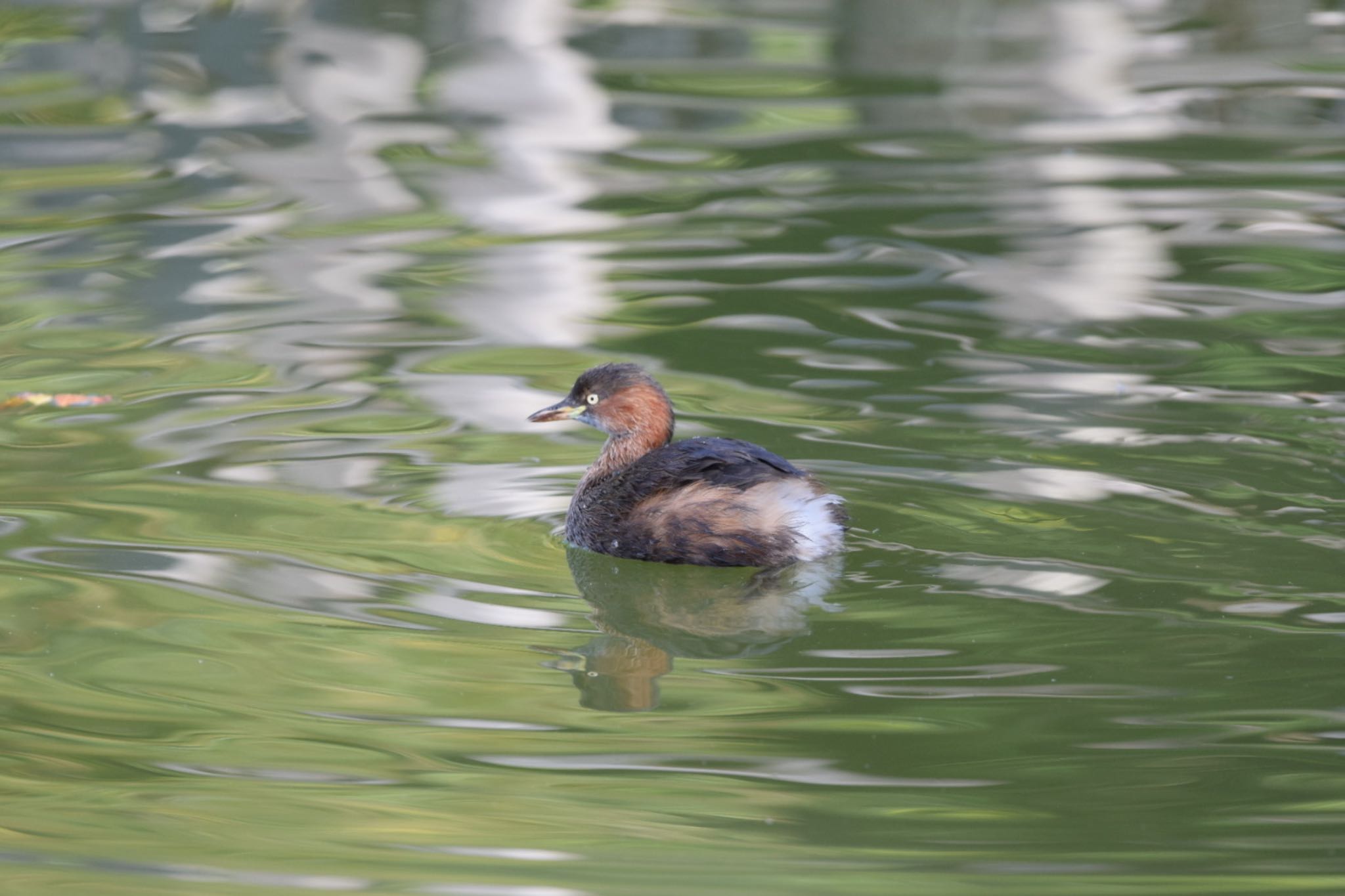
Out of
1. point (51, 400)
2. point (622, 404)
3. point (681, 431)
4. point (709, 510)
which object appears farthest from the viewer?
point (51, 400)

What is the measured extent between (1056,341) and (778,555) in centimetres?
260

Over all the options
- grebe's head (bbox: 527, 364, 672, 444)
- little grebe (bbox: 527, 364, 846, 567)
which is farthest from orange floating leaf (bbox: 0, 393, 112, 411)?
little grebe (bbox: 527, 364, 846, 567)

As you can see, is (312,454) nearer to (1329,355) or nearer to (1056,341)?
(1056,341)

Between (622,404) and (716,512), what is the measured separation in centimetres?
74

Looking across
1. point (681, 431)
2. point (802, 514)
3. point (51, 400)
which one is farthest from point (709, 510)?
point (51, 400)

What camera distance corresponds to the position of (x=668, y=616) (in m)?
4.88

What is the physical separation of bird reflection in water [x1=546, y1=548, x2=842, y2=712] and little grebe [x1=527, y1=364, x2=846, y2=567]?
0.05 metres

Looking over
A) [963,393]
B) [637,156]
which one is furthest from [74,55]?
[963,393]

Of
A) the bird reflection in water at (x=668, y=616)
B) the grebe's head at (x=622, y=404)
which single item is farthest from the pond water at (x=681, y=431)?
the grebe's head at (x=622, y=404)

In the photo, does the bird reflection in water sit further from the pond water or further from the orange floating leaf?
the orange floating leaf

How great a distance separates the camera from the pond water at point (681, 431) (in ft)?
12.1

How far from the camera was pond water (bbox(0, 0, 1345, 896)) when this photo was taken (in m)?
3.68

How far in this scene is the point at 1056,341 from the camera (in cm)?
723

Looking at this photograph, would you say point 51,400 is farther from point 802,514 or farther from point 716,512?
point 802,514
